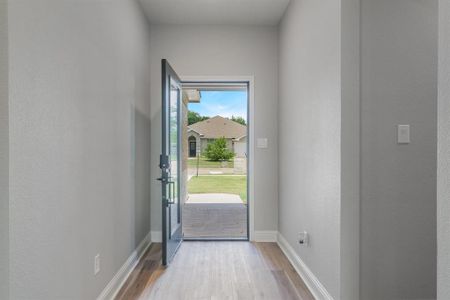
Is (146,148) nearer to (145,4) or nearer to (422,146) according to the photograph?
(145,4)

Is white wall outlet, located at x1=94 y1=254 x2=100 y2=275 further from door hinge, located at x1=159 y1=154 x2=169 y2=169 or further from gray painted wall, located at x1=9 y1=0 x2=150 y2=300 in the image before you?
door hinge, located at x1=159 y1=154 x2=169 y2=169

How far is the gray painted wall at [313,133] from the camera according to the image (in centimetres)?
210

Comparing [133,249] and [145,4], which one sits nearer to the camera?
[133,249]

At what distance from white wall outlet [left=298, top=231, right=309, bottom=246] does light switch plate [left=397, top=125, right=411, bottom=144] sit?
1151 mm

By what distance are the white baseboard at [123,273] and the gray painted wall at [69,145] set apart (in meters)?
0.08

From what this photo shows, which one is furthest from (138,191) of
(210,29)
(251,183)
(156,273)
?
(210,29)

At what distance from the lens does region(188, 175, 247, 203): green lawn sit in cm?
848

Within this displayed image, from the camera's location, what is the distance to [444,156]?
1.09 metres

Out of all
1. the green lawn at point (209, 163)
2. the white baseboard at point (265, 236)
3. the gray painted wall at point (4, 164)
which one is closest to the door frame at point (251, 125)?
the white baseboard at point (265, 236)

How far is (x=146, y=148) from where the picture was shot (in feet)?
12.3

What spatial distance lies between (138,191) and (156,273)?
34.0 inches

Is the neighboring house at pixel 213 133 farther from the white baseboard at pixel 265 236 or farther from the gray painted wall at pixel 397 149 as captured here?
the gray painted wall at pixel 397 149

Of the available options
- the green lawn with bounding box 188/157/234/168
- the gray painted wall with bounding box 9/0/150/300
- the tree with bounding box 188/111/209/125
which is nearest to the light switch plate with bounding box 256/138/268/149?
the gray painted wall with bounding box 9/0/150/300

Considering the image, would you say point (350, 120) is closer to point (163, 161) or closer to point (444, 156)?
point (444, 156)
